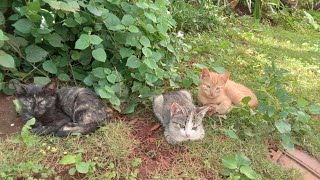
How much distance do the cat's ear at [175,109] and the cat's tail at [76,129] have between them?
2.46 feet

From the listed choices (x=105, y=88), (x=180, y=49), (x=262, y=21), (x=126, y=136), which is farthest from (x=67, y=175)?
(x=262, y=21)

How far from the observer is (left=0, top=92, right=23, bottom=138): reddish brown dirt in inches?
134

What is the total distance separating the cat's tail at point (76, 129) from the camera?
3.30 m

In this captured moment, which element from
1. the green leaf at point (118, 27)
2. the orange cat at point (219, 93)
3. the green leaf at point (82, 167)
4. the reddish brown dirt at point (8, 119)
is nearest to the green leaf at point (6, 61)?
the reddish brown dirt at point (8, 119)

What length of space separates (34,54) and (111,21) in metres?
0.90

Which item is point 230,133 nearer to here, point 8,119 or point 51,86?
point 51,86

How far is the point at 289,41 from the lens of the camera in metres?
7.01

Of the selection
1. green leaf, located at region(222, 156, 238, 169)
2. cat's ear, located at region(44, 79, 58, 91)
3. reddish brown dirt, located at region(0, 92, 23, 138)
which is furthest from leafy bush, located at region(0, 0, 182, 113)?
green leaf, located at region(222, 156, 238, 169)

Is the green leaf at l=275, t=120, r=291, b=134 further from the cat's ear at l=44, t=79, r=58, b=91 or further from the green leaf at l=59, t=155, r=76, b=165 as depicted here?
the cat's ear at l=44, t=79, r=58, b=91

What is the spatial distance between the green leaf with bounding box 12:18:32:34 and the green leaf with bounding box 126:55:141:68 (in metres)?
1.05

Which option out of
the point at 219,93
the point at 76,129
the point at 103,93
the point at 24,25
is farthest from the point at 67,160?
the point at 219,93

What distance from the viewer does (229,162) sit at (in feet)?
10.4

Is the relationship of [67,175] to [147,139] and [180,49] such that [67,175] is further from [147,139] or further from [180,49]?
[180,49]

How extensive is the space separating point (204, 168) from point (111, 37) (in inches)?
67.8
